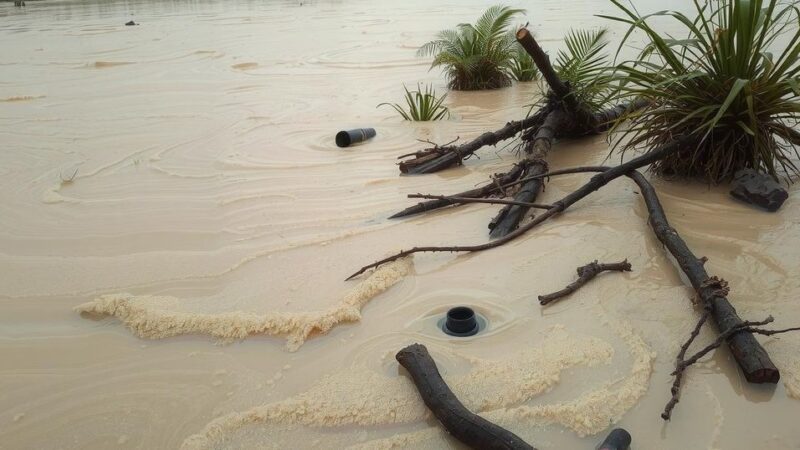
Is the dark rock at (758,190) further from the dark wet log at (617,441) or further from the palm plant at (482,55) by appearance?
the palm plant at (482,55)

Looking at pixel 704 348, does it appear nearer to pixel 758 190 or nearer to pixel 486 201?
pixel 486 201

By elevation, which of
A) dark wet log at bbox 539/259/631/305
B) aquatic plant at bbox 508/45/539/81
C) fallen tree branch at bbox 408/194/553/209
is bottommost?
dark wet log at bbox 539/259/631/305

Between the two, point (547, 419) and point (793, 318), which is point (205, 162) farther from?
point (793, 318)

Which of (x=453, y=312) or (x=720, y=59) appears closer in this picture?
(x=453, y=312)

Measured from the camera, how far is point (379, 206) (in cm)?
405

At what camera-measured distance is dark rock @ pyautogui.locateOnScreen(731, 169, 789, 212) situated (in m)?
3.39

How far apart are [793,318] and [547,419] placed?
48.1 inches

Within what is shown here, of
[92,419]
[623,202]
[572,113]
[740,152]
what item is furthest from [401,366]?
[572,113]

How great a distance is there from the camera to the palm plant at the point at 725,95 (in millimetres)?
3459

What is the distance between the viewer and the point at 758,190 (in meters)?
3.44

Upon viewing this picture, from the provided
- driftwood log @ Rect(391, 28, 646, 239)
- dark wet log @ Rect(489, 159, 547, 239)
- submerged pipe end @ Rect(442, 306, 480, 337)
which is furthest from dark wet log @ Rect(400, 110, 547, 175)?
submerged pipe end @ Rect(442, 306, 480, 337)

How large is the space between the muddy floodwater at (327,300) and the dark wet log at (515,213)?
12cm

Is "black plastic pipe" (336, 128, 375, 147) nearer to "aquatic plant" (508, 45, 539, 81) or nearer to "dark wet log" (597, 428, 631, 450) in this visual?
"aquatic plant" (508, 45, 539, 81)

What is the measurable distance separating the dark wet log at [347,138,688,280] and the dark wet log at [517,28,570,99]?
103 centimetres
